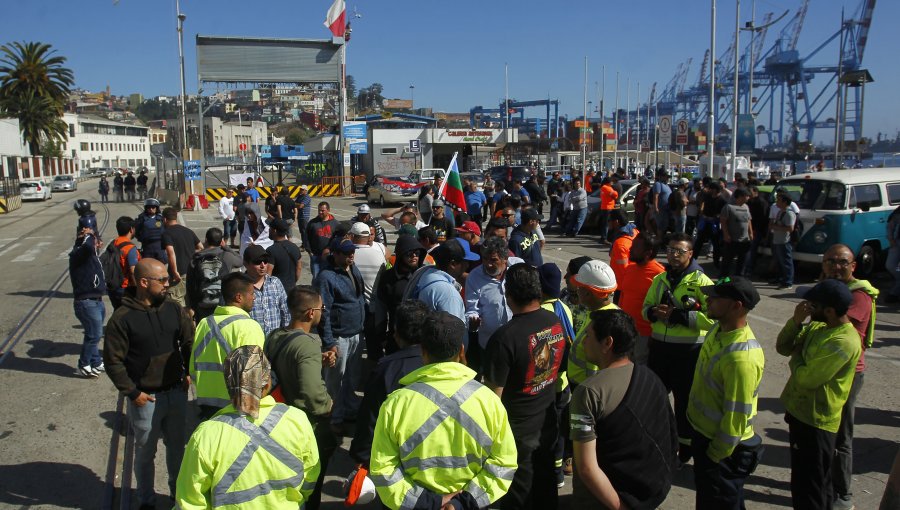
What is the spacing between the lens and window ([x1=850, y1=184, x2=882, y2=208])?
12.2m

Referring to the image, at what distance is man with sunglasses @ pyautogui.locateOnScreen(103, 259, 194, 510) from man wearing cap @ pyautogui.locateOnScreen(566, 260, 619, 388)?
2.69 metres

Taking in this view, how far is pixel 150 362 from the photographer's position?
453cm

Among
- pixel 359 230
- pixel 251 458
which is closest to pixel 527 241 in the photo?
pixel 359 230

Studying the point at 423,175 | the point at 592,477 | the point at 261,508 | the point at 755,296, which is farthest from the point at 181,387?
the point at 423,175

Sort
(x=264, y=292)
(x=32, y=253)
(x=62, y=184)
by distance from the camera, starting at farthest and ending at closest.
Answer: (x=62, y=184) < (x=32, y=253) < (x=264, y=292)

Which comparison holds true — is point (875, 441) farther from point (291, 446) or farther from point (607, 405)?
point (291, 446)

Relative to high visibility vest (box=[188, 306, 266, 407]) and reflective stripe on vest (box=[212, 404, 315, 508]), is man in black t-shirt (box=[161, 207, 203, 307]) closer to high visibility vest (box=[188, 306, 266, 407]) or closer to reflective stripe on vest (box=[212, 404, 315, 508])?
high visibility vest (box=[188, 306, 266, 407])

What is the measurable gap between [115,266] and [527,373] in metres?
6.01

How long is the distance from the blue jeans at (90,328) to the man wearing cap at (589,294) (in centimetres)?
597

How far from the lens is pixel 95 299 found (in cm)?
798

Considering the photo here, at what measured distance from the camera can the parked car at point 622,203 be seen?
62.6ft

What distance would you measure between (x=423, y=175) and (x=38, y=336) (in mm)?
23526

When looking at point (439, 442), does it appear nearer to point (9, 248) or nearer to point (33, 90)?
point (9, 248)

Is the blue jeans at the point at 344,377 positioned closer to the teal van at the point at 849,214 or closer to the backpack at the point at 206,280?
the backpack at the point at 206,280
